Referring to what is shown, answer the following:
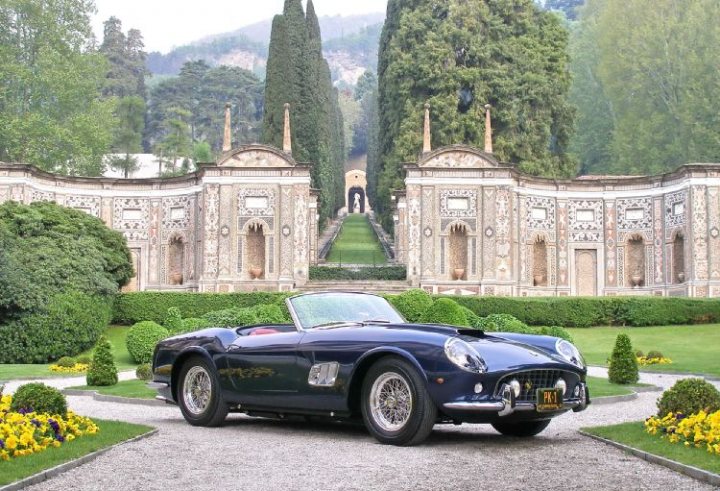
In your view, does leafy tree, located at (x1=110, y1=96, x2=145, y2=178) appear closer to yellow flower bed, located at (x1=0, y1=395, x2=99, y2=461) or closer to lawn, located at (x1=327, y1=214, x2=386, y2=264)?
lawn, located at (x1=327, y1=214, x2=386, y2=264)

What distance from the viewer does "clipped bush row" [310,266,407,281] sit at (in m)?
42.2

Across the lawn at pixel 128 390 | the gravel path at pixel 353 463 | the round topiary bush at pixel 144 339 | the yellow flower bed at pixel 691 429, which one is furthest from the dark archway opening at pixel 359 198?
the yellow flower bed at pixel 691 429

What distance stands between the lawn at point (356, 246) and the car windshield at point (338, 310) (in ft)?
127

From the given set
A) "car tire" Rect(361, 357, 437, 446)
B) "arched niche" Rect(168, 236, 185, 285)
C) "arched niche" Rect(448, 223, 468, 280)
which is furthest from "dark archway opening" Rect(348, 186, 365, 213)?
"car tire" Rect(361, 357, 437, 446)

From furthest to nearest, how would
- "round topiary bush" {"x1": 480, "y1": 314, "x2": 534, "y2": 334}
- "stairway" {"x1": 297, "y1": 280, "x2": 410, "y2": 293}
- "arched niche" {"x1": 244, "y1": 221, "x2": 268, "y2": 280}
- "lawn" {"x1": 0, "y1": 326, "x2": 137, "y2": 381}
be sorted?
"arched niche" {"x1": 244, "y1": 221, "x2": 268, "y2": 280}
"stairway" {"x1": 297, "y1": 280, "x2": 410, "y2": 293}
"round topiary bush" {"x1": 480, "y1": 314, "x2": 534, "y2": 334}
"lawn" {"x1": 0, "y1": 326, "x2": 137, "y2": 381}

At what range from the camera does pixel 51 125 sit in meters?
47.9

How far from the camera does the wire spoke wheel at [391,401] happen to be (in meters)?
8.66

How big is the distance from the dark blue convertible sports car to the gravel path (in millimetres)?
290

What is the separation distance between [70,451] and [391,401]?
2871mm

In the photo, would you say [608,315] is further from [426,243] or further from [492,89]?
[492,89]

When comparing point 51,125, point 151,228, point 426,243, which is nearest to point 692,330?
point 426,243

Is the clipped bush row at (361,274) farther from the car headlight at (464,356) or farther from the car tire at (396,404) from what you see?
the car headlight at (464,356)

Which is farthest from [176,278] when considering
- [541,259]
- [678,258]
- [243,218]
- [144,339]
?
[678,258]

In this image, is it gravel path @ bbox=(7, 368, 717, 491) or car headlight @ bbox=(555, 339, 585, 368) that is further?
car headlight @ bbox=(555, 339, 585, 368)
